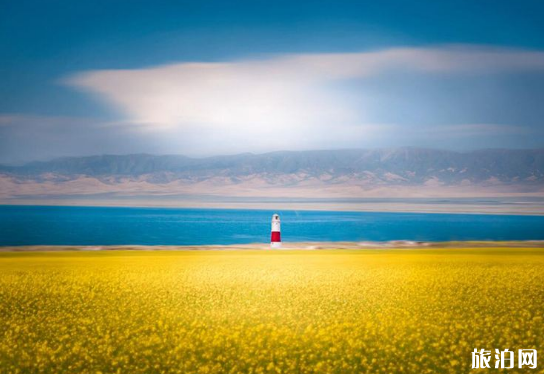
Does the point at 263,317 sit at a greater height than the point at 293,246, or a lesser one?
greater

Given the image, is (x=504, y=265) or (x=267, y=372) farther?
(x=504, y=265)

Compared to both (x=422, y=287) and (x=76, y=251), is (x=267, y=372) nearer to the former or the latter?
(x=422, y=287)

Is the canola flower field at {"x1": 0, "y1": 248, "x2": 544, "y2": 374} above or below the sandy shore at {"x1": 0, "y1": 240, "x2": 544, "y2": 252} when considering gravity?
above

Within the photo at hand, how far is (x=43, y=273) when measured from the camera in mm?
15352

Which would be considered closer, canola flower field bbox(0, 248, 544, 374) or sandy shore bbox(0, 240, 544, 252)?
canola flower field bbox(0, 248, 544, 374)

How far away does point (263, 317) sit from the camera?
31.5 ft

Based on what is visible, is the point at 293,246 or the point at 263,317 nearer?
the point at 263,317

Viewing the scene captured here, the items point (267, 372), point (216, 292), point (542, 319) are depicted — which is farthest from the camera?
point (216, 292)

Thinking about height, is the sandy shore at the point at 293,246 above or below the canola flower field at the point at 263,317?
below

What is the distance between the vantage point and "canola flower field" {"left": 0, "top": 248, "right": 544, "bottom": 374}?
7148 mm

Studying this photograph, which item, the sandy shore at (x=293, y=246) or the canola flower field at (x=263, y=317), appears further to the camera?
the sandy shore at (x=293, y=246)

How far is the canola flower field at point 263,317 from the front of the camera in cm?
715

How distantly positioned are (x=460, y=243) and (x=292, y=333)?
21293mm

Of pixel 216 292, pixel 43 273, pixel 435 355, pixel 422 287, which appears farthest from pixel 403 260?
pixel 435 355
